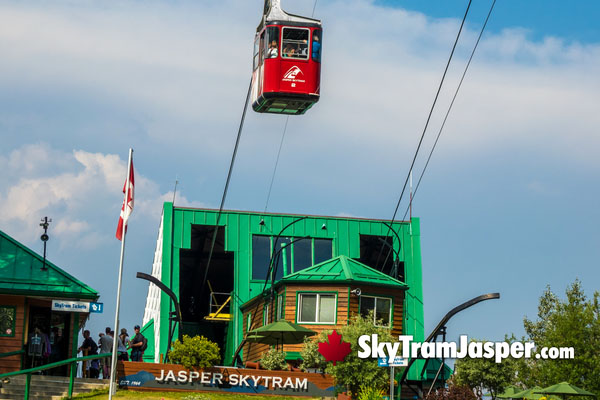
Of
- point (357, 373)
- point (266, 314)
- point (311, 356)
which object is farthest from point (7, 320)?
point (266, 314)

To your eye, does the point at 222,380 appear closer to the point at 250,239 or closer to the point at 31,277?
the point at 31,277

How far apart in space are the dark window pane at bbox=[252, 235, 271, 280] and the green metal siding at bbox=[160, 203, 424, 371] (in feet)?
0.85

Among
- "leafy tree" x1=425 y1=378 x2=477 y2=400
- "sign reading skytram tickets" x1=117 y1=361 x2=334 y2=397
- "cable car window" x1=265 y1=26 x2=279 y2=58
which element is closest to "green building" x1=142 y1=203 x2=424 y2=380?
"cable car window" x1=265 y1=26 x2=279 y2=58

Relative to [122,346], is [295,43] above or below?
above

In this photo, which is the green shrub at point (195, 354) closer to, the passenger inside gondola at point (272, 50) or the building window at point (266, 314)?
the passenger inside gondola at point (272, 50)

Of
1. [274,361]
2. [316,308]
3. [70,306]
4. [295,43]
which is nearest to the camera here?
[70,306]

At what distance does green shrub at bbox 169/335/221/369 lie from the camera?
3148 cm

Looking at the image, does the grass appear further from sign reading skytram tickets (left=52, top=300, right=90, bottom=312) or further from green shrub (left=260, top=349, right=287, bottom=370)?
green shrub (left=260, top=349, right=287, bottom=370)

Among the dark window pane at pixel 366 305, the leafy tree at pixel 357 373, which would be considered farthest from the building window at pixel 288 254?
the leafy tree at pixel 357 373

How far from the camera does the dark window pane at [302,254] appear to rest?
178 ft

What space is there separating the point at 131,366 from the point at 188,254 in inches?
985

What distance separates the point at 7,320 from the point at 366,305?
14.6 meters

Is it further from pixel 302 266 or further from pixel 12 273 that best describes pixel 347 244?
pixel 12 273

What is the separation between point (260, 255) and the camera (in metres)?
54.7
